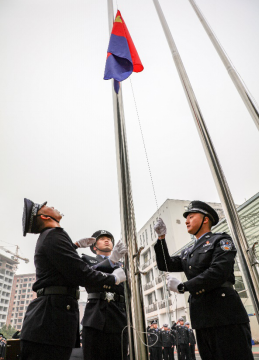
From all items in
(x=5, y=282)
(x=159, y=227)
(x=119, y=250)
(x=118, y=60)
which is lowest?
(x=119, y=250)

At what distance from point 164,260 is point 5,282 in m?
70.5

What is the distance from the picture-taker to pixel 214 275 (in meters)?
1.67

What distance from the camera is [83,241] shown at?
8.41 ft

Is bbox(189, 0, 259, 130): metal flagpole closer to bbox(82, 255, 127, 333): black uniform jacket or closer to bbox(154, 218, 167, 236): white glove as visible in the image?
bbox(154, 218, 167, 236): white glove

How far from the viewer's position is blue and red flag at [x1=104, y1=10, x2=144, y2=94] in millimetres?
2982

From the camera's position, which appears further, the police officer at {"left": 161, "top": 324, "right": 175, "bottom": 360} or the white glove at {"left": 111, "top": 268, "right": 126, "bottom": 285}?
the police officer at {"left": 161, "top": 324, "right": 175, "bottom": 360}

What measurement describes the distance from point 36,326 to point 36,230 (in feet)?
2.51

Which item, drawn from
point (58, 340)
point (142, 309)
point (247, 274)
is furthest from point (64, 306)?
point (247, 274)

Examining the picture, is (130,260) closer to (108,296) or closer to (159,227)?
(159,227)

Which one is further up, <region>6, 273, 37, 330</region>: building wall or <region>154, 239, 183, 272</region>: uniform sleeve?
<region>6, 273, 37, 330</region>: building wall

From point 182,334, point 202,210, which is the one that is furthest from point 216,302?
point 182,334

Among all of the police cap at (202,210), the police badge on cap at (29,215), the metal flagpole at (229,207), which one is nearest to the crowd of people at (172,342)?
the metal flagpole at (229,207)

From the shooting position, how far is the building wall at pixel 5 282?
5603cm

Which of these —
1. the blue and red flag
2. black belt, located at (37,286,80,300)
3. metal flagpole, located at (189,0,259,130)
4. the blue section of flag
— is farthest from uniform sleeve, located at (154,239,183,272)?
metal flagpole, located at (189,0,259,130)
